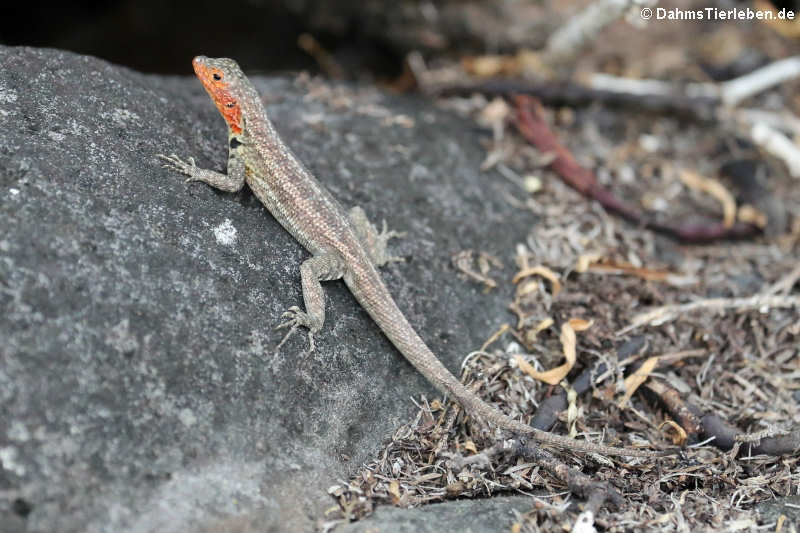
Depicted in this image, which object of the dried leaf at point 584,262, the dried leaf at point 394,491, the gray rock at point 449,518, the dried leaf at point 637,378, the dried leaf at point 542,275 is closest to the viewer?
the gray rock at point 449,518

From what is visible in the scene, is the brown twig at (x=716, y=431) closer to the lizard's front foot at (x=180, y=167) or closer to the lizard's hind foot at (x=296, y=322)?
the lizard's hind foot at (x=296, y=322)

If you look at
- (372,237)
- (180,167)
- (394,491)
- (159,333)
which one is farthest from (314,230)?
(394,491)

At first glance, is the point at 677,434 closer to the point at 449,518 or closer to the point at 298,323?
the point at 449,518

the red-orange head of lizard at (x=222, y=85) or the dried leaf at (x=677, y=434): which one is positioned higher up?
the red-orange head of lizard at (x=222, y=85)

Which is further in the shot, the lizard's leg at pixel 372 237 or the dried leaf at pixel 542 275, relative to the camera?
the dried leaf at pixel 542 275

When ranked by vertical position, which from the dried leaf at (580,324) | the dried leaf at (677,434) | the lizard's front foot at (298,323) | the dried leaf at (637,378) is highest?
the lizard's front foot at (298,323)

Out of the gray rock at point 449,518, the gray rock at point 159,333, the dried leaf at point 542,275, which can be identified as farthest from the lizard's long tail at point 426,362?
the dried leaf at point 542,275

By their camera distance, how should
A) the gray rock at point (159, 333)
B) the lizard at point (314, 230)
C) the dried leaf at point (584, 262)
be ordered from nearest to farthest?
the gray rock at point (159, 333) → the lizard at point (314, 230) → the dried leaf at point (584, 262)
